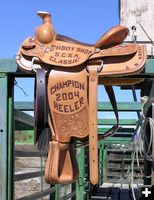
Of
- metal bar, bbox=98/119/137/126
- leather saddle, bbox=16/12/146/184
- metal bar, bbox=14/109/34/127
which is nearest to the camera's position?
leather saddle, bbox=16/12/146/184

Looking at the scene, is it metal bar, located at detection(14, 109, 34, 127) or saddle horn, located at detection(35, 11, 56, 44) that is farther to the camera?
metal bar, located at detection(14, 109, 34, 127)

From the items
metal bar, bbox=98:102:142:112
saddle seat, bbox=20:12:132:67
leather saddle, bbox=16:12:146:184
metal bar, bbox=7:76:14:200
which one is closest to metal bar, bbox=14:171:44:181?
metal bar, bbox=7:76:14:200

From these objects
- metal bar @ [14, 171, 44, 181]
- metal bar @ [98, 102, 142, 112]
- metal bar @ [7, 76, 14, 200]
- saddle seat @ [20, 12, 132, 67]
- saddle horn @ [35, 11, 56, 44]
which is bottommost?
metal bar @ [14, 171, 44, 181]

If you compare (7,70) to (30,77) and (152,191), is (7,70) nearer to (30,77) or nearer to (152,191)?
(30,77)

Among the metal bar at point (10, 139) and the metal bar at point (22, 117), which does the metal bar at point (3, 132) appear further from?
the metal bar at point (22, 117)

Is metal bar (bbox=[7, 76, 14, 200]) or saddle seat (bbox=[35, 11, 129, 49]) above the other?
saddle seat (bbox=[35, 11, 129, 49])

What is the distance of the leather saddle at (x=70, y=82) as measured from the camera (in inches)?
70.2

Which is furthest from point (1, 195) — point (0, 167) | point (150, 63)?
point (150, 63)

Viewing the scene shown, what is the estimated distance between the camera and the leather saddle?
1.78 metres

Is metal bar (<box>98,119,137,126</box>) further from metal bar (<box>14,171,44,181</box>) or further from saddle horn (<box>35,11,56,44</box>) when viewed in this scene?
saddle horn (<box>35,11,56,44</box>)

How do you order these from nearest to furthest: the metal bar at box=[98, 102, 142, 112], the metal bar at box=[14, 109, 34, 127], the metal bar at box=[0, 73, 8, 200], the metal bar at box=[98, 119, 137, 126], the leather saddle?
1. the leather saddle
2. the metal bar at box=[0, 73, 8, 200]
3. the metal bar at box=[14, 109, 34, 127]
4. the metal bar at box=[98, 102, 142, 112]
5. the metal bar at box=[98, 119, 137, 126]

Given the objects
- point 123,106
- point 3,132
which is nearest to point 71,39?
point 3,132

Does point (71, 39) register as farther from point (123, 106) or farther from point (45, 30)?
point (123, 106)

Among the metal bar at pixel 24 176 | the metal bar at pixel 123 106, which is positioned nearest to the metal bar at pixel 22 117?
the metal bar at pixel 24 176
